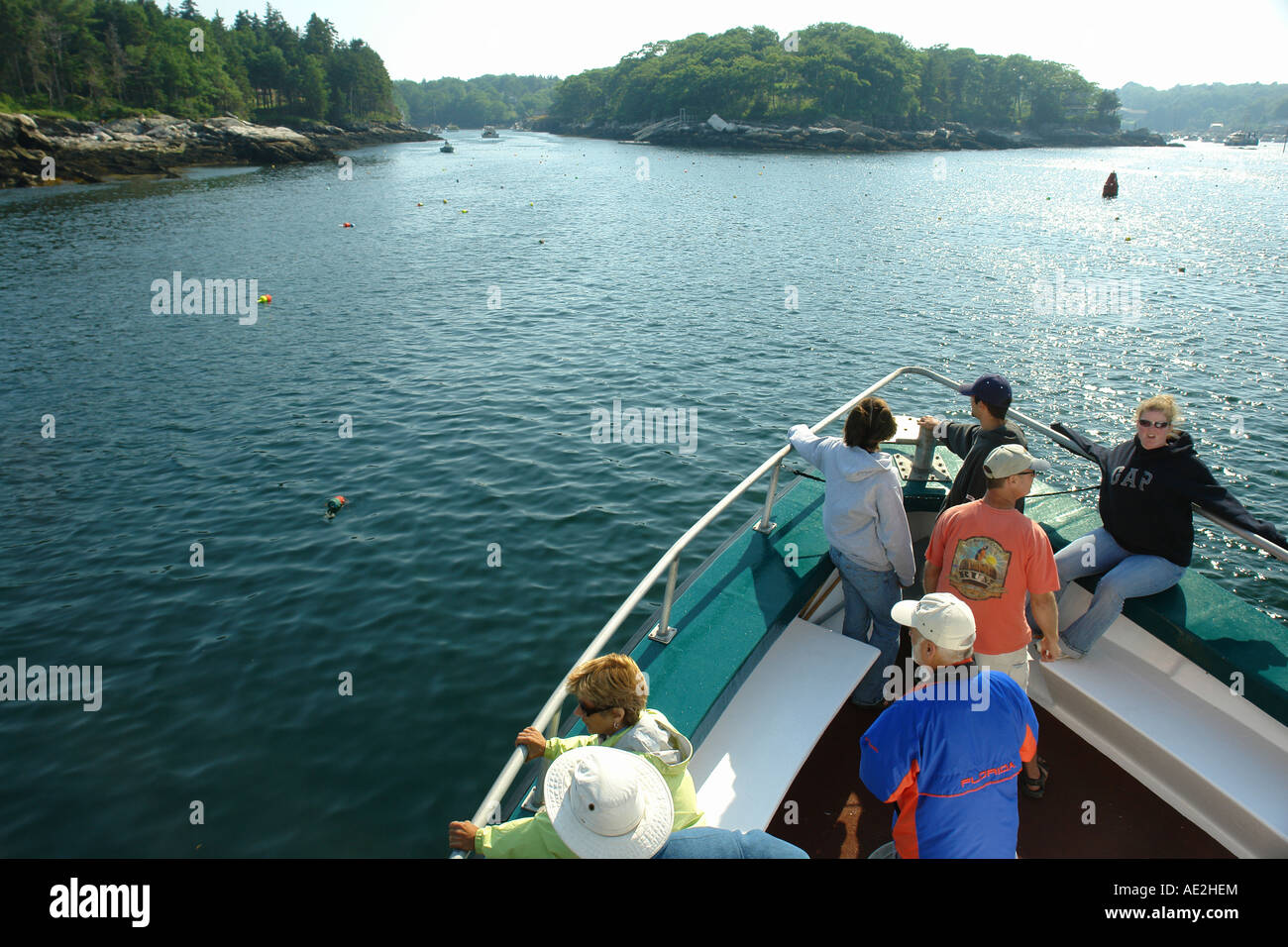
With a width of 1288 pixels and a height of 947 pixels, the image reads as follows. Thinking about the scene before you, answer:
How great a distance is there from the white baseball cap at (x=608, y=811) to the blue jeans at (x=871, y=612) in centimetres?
292

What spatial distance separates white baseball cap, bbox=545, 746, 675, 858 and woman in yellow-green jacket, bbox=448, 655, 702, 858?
38 cm

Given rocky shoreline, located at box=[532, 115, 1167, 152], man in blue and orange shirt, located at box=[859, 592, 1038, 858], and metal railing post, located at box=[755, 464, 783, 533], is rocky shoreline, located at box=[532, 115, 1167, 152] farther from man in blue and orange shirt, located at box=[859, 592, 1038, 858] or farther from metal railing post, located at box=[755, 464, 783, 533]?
man in blue and orange shirt, located at box=[859, 592, 1038, 858]

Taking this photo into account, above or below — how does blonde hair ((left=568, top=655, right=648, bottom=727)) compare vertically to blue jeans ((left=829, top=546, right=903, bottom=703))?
above

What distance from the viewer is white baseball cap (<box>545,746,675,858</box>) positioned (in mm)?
2883

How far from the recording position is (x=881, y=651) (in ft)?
18.6

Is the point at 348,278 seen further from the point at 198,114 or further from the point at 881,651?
the point at 198,114

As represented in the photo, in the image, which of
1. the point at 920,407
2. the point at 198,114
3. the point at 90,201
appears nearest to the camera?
the point at 920,407

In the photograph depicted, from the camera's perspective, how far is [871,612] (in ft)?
18.6

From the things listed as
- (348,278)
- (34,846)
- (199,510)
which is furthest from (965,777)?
(348,278)

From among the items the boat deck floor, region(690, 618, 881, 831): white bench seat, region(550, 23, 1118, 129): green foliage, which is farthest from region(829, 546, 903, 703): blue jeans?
region(550, 23, 1118, 129): green foliage

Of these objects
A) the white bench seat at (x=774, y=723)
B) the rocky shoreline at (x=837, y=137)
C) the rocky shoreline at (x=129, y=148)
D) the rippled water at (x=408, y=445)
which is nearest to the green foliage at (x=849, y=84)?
the rocky shoreline at (x=837, y=137)

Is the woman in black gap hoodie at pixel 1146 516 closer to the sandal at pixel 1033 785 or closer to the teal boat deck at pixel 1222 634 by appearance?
the teal boat deck at pixel 1222 634
